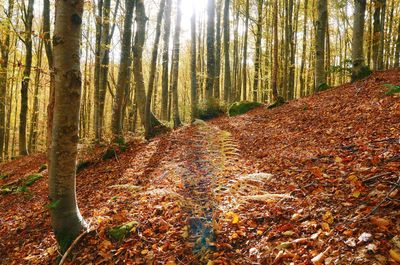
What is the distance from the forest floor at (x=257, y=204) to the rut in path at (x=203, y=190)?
2cm

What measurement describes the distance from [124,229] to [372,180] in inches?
118

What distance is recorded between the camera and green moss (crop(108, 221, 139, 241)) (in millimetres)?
3568

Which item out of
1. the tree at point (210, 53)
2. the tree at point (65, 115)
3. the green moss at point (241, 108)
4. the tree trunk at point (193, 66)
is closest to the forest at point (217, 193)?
the tree at point (65, 115)

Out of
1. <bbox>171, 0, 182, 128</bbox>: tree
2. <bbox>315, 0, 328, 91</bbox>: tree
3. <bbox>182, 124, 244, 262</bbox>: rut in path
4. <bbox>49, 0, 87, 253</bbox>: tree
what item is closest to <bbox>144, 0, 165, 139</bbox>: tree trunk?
<bbox>171, 0, 182, 128</bbox>: tree

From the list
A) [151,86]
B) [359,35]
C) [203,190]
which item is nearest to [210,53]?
[151,86]

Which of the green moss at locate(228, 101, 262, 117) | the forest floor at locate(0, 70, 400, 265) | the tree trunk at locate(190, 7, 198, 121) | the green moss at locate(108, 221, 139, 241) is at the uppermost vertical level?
the tree trunk at locate(190, 7, 198, 121)

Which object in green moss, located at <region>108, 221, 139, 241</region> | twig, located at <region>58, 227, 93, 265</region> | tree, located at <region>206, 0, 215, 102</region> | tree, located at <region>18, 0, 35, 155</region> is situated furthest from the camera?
tree, located at <region>18, 0, 35, 155</region>

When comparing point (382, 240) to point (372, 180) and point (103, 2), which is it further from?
point (103, 2)

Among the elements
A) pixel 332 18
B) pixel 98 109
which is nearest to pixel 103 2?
pixel 98 109

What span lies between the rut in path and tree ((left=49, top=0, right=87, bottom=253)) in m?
1.56

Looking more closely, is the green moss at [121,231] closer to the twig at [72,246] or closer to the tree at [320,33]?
the twig at [72,246]

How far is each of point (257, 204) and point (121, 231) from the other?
1757mm

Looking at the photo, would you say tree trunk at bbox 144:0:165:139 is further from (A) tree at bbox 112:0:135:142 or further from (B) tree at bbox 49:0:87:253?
(B) tree at bbox 49:0:87:253

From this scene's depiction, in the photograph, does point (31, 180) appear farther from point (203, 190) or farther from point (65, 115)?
point (203, 190)
